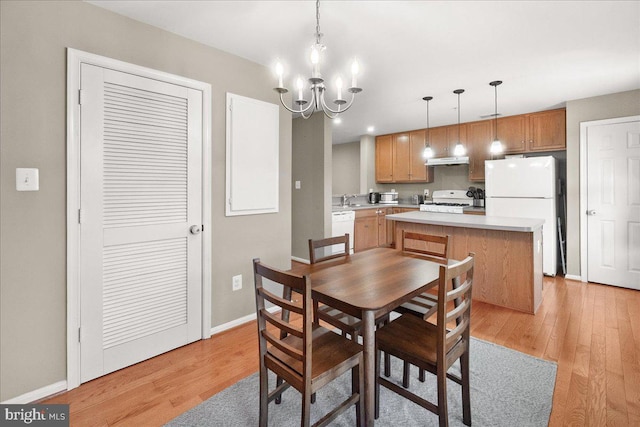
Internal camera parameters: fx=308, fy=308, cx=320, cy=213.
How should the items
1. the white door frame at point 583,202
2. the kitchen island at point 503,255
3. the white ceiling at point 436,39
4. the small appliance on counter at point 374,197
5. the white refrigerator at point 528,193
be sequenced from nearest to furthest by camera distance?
1. the white ceiling at point 436,39
2. the kitchen island at point 503,255
3. the white door frame at point 583,202
4. the white refrigerator at point 528,193
5. the small appliance on counter at point 374,197

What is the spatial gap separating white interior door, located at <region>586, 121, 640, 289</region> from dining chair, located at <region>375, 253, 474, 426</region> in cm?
357

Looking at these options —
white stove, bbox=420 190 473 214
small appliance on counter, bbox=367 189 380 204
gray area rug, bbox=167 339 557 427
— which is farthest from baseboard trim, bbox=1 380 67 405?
small appliance on counter, bbox=367 189 380 204

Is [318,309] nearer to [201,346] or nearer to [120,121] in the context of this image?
[201,346]

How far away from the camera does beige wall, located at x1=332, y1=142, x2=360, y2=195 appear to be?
6970 millimetres

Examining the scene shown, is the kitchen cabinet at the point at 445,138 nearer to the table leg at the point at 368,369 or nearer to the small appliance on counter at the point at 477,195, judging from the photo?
the small appliance on counter at the point at 477,195

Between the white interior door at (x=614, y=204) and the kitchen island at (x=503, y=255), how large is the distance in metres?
1.31

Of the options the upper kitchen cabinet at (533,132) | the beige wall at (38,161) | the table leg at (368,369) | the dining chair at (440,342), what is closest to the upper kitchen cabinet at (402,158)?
the upper kitchen cabinet at (533,132)

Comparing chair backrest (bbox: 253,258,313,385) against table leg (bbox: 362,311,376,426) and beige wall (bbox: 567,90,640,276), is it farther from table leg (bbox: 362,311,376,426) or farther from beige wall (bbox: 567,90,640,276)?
beige wall (bbox: 567,90,640,276)

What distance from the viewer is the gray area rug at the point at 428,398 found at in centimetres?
164

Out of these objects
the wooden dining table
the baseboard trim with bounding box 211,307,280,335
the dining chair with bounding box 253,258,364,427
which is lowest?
the baseboard trim with bounding box 211,307,280,335

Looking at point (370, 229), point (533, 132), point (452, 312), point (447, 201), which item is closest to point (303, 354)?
point (452, 312)

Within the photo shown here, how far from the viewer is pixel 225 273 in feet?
8.81

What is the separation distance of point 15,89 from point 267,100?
1.76 metres

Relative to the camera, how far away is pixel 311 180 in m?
A: 4.67
